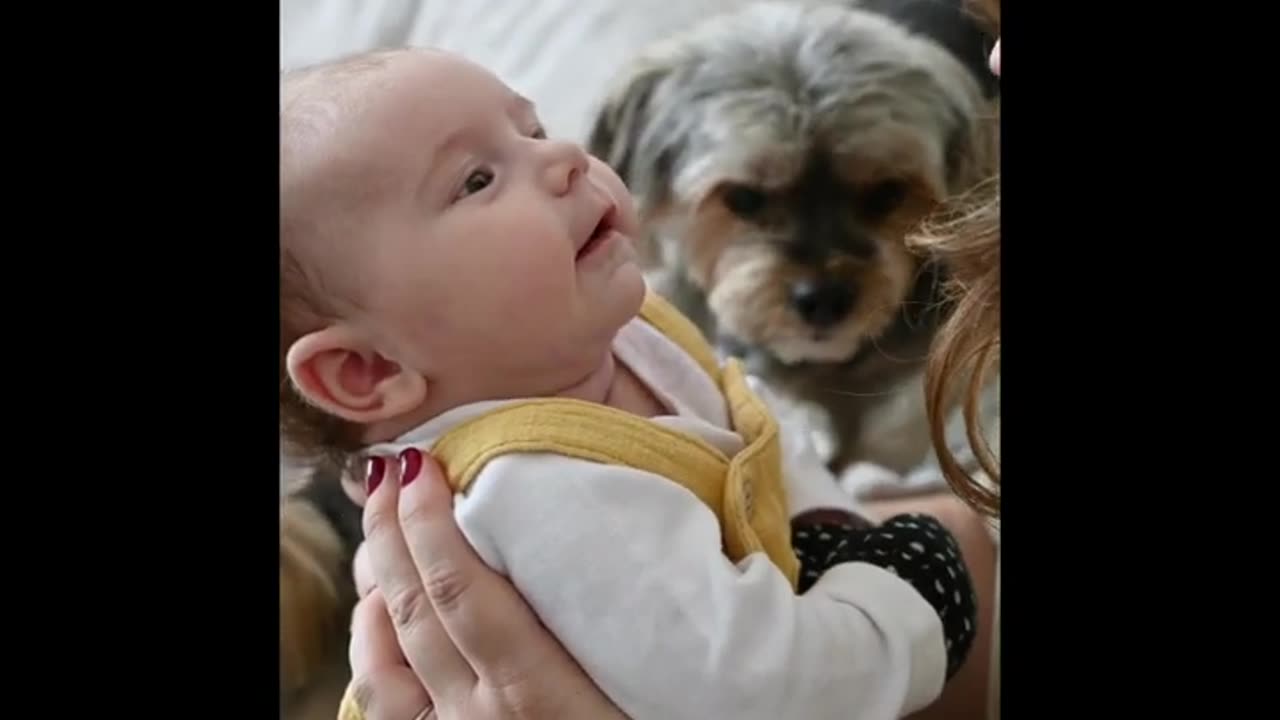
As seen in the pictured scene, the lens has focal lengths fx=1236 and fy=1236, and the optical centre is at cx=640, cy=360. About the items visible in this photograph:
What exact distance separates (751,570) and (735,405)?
6.3 inches

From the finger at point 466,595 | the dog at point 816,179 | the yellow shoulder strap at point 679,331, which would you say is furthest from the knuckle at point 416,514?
the dog at point 816,179

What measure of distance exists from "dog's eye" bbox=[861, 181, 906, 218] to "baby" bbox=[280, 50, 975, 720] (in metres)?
0.23

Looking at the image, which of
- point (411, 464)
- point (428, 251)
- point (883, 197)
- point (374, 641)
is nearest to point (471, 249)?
point (428, 251)

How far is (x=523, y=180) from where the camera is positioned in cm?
69

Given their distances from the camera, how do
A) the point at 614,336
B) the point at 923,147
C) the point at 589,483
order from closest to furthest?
the point at 589,483 → the point at 614,336 → the point at 923,147

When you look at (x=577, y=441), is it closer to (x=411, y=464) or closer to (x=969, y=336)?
(x=411, y=464)

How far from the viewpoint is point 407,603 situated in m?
0.72

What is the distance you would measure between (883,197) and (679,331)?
0.20 metres

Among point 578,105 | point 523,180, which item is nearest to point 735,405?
point 523,180

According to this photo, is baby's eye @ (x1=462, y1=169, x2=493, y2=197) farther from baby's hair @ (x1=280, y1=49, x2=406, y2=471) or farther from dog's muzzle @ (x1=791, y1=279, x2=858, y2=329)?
dog's muzzle @ (x1=791, y1=279, x2=858, y2=329)

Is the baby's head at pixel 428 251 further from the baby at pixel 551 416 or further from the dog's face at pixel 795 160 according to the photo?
the dog's face at pixel 795 160

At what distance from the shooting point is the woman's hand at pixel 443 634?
661mm

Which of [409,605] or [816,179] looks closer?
[409,605]
